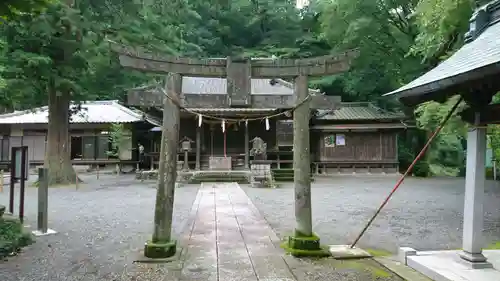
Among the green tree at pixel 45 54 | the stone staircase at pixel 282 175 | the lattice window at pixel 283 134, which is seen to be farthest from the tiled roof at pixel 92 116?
the stone staircase at pixel 282 175

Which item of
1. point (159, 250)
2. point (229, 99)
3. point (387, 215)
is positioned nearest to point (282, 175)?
point (387, 215)

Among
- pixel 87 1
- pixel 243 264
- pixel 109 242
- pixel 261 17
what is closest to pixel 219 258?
pixel 243 264

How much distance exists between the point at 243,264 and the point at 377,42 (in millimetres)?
21596

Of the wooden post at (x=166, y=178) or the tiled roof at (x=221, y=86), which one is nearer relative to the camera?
the wooden post at (x=166, y=178)

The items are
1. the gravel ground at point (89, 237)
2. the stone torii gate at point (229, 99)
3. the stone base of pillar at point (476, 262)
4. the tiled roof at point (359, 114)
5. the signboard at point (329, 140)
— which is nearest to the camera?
the stone base of pillar at point (476, 262)

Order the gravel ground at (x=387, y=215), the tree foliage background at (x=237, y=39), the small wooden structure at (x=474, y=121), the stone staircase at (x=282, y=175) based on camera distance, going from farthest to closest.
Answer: the stone staircase at (x=282, y=175)
the tree foliage background at (x=237, y=39)
the gravel ground at (x=387, y=215)
the small wooden structure at (x=474, y=121)

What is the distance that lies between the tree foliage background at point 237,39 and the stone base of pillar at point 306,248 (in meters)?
4.77

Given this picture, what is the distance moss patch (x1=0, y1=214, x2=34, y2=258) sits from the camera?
6074 millimetres

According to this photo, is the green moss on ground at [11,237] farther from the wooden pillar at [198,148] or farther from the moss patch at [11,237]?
the wooden pillar at [198,148]

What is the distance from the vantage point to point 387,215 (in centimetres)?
1009

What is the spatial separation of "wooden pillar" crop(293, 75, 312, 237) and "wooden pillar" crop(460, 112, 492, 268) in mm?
2281

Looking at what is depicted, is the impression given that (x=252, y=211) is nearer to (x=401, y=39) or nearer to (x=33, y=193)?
(x=33, y=193)

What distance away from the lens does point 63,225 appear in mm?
8703

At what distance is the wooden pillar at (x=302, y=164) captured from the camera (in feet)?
20.0
